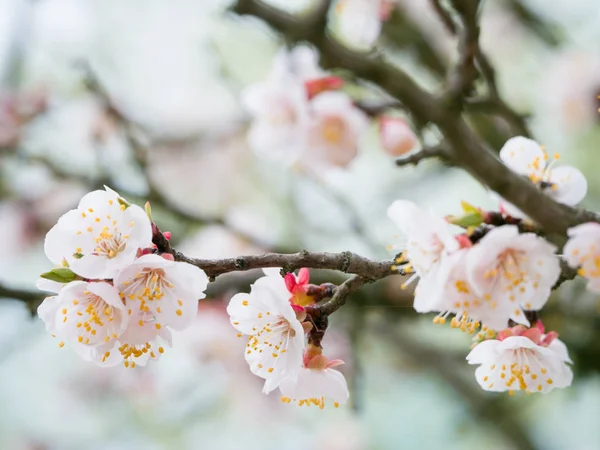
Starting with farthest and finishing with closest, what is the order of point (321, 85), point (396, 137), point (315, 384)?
point (396, 137)
point (321, 85)
point (315, 384)

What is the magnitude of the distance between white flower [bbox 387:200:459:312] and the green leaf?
12.2 inches

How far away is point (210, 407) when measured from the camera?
3242 millimetres

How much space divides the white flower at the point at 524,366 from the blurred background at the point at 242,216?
568 millimetres

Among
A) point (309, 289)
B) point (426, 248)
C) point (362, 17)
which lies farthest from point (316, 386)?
point (362, 17)

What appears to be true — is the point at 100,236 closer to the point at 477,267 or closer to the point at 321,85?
the point at 477,267

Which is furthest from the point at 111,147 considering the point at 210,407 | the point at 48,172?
the point at 210,407

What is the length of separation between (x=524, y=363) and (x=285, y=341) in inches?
10.1

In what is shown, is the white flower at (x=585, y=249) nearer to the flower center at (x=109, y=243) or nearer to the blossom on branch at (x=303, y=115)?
the flower center at (x=109, y=243)

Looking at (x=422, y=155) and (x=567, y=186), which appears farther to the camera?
(x=422, y=155)

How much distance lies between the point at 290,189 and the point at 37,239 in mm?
1110

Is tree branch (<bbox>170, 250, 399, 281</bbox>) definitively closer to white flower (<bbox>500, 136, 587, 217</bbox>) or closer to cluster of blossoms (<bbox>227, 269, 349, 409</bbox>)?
cluster of blossoms (<bbox>227, 269, 349, 409</bbox>)

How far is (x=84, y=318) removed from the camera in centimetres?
66

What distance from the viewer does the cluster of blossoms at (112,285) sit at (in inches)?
24.3

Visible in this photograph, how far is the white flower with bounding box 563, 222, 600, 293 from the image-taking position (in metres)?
0.50
